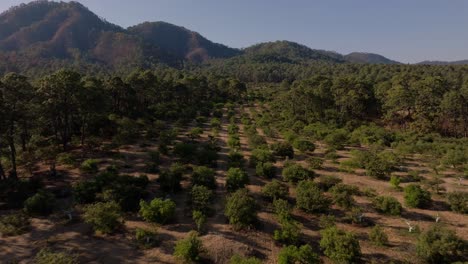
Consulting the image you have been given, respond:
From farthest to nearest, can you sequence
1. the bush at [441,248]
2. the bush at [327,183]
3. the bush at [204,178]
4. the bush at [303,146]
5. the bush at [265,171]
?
the bush at [303,146]
the bush at [265,171]
the bush at [327,183]
the bush at [204,178]
the bush at [441,248]

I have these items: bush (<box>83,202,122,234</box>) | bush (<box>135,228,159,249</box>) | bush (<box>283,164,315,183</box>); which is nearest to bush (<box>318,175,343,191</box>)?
bush (<box>283,164,315,183</box>)

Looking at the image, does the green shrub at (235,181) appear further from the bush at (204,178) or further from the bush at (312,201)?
the bush at (312,201)

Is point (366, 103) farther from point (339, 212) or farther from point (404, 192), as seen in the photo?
point (339, 212)

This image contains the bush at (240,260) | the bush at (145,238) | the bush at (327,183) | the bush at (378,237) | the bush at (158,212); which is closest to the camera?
the bush at (240,260)

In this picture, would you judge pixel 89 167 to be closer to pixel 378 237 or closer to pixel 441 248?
pixel 378 237

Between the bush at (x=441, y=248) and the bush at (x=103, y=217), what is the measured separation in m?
16.4

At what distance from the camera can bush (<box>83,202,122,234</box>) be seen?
16.8 meters

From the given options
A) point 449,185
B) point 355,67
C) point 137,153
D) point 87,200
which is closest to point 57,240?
point 87,200

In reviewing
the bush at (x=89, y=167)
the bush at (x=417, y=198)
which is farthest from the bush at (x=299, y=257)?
the bush at (x=89, y=167)

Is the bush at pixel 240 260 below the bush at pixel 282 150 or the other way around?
below

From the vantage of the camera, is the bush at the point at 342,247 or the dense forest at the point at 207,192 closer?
the bush at the point at 342,247

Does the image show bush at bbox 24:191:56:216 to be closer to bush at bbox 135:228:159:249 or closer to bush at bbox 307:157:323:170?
bush at bbox 135:228:159:249

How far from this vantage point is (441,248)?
14953 millimetres

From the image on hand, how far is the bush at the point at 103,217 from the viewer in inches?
663
